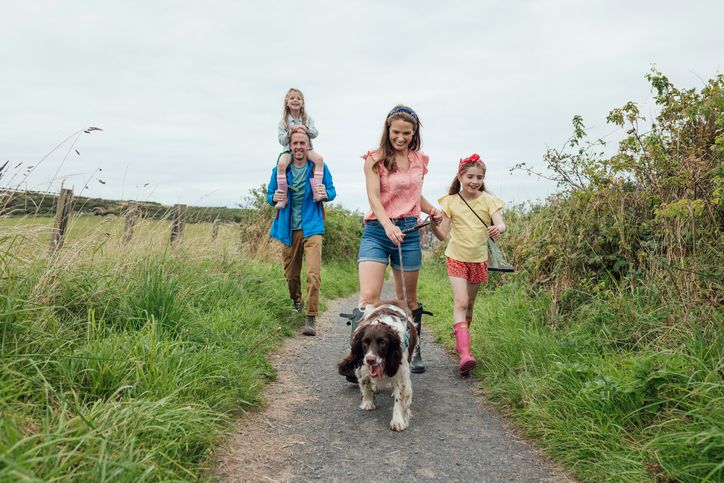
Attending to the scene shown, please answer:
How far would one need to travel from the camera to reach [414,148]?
4.34 meters

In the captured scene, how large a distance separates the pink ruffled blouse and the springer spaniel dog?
93 cm

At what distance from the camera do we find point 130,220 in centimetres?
525

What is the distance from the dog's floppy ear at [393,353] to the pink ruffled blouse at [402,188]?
112 cm

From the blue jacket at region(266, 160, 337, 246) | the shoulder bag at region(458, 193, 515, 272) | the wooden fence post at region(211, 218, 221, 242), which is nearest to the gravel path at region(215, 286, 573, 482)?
the shoulder bag at region(458, 193, 515, 272)

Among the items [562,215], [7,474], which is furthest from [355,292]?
[7,474]

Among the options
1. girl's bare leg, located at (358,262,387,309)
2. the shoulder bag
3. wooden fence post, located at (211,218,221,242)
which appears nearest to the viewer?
girl's bare leg, located at (358,262,387,309)

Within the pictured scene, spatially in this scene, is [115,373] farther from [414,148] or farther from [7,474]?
[414,148]

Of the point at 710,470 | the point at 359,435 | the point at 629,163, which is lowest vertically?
the point at 359,435

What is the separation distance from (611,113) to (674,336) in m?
2.19

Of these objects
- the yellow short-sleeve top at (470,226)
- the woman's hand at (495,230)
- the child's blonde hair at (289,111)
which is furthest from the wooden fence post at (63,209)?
the woman's hand at (495,230)

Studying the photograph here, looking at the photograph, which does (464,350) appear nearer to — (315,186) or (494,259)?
(494,259)

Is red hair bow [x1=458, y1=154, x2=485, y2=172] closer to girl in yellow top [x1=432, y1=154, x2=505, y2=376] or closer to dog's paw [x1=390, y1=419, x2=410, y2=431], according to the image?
girl in yellow top [x1=432, y1=154, x2=505, y2=376]

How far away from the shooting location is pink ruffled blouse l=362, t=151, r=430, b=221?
4.12 m

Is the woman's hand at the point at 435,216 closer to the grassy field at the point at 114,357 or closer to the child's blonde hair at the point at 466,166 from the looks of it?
the child's blonde hair at the point at 466,166
